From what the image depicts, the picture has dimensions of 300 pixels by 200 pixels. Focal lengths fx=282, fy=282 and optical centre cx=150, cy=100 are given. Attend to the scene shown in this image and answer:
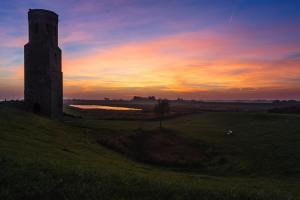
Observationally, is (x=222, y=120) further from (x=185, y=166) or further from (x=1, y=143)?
(x=1, y=143)

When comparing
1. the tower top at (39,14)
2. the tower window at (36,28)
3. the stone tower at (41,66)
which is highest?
the tower top at (39,14)

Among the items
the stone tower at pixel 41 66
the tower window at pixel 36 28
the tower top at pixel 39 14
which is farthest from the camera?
the tower window at pixel 36 28

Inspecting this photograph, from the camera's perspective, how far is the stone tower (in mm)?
49812

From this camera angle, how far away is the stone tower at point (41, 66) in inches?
1961

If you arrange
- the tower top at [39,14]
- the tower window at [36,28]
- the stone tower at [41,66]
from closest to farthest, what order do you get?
the stone tower at [41,66] < the tower top at [39,14] < the tower window at [36,28]

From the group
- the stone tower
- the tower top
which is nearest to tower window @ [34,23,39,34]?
the stone tower

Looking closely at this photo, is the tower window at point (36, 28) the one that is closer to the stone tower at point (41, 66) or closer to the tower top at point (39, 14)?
the stone tower at point (41, 66)

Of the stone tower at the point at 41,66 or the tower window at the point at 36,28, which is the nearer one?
the stone tower at the point at 41,66

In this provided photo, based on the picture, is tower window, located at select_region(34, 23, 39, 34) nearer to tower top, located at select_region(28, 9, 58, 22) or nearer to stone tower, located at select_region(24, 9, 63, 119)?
stone tower, located at select_region(24, 9, 63, 119)

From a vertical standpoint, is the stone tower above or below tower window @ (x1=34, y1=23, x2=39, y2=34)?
below

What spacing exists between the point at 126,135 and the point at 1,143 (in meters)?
23.2

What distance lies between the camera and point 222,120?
200 ft

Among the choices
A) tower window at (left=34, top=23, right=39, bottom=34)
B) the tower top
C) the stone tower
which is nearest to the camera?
the stone tower

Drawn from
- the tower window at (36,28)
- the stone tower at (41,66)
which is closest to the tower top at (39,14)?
the stone tower at (41,66)
